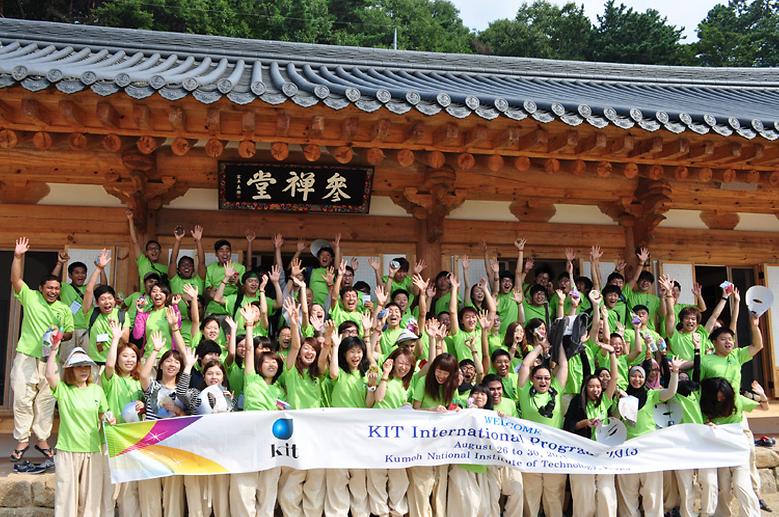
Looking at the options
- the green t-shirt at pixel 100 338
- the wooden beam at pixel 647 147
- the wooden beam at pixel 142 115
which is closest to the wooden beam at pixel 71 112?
the wooden beam at pixel 142 115

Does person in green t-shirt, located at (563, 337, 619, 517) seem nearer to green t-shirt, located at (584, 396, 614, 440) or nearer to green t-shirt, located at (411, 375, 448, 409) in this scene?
green t-shirt, located at (584, 396, 614, 440)

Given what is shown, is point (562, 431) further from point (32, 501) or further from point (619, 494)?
point (32, 501)

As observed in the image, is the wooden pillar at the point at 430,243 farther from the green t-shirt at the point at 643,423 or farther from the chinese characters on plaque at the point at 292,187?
the green t-shirt at the point at 643,423

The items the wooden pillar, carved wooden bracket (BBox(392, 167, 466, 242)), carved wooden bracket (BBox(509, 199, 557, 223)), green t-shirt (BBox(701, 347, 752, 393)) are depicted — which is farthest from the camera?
carved wooden bracket (BBox(509, 199, 557, 223))

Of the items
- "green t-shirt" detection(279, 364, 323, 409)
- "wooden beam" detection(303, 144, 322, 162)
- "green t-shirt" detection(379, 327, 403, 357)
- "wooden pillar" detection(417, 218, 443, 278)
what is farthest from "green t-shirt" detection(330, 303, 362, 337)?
"wooden beam" detection(303, 144, 322, 162)

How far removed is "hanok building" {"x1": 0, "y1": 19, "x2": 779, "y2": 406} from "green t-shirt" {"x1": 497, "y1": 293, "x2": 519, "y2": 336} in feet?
2.09

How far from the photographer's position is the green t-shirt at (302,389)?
561 cm

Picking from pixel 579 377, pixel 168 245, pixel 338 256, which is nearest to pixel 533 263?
pixel 579 377

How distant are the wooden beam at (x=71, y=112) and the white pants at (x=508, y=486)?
4.72 metres

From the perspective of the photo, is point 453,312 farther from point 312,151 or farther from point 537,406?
point 312,151

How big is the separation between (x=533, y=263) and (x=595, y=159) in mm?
2020

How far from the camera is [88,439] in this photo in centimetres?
528

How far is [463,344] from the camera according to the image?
6641mm

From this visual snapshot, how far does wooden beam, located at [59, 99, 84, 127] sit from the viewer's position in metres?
5.27
